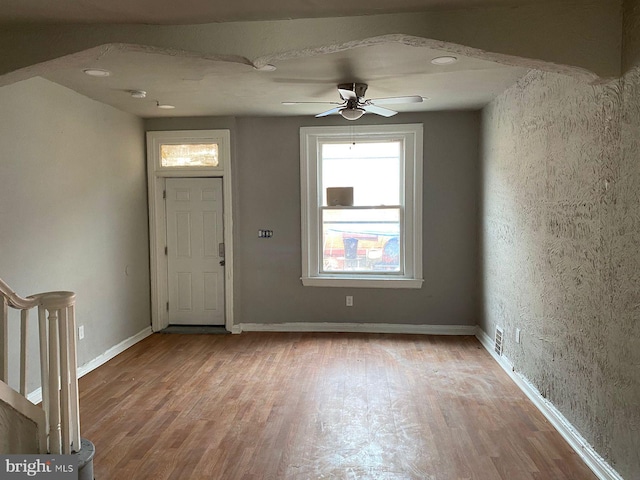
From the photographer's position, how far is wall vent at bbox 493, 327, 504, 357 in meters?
4.68

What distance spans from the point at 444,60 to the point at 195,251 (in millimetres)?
3742

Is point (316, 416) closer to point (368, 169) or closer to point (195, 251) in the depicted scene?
point (195, 251)

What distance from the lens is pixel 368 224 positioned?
586 cm

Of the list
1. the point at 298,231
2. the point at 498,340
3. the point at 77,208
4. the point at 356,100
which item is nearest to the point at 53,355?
the point at 77,208

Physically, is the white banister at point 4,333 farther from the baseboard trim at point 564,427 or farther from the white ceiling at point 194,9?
the baseboard trim at point 564,427

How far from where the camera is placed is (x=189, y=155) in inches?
232

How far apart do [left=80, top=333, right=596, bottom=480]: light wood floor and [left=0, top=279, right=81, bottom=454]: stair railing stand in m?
0.41

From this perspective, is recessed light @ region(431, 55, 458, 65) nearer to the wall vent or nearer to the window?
the window

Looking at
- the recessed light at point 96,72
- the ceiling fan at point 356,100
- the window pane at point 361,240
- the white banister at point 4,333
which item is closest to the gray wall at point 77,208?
the recessed light at point 96,72

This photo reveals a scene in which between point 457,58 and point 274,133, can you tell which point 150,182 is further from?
point 457,58

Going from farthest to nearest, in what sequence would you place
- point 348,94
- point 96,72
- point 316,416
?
1. point 348,94
2. point 96,72
3. point 316,416

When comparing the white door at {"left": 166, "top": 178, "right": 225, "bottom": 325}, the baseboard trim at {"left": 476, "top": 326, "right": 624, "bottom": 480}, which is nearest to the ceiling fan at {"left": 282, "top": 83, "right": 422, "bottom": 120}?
the white door at {"left": 166, "top": 178, "right": 225, "bottom": 325}
